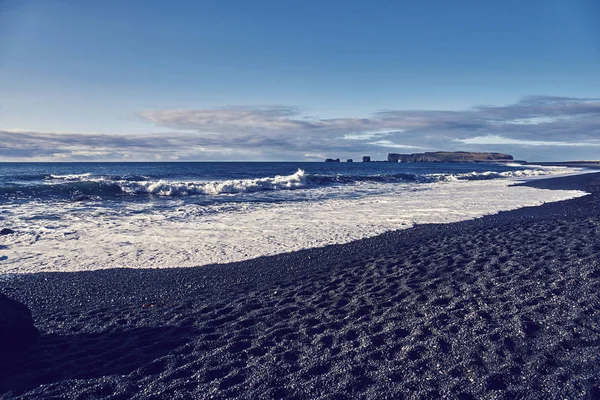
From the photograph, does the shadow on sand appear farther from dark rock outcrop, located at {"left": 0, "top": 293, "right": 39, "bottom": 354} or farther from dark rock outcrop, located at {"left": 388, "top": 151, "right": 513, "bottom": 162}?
dark rock outcrop, located at {"left": 388, "top": 151, "right": 513, "bottom": 162}

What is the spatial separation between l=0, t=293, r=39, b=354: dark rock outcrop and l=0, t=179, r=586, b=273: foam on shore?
10.9 feet

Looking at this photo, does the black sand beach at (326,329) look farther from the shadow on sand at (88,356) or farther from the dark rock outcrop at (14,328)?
the dark rock outcrop at (14,328)

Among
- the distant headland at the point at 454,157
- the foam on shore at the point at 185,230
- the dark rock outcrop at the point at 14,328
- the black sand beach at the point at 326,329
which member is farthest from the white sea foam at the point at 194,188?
the distant headland at the point at 454,157

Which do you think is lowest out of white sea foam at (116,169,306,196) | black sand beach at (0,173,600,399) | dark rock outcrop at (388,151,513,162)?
black sand beach at (0,173,600,399)

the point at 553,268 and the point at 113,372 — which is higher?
the point at 553,268

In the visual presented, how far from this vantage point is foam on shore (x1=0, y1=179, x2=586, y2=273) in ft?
28.5

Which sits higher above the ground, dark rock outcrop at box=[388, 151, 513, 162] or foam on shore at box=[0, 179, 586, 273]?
dark rock outcrop at box=[388, 151, 513, 162]

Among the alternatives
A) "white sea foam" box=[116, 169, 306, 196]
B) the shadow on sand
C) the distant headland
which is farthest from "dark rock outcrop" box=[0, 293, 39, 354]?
the distant headland

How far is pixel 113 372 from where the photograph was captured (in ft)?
13.6

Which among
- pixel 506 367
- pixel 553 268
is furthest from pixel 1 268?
pixel 553 268

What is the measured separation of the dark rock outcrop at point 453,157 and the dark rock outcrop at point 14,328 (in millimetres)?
157149

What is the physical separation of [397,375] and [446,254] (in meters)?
4.92

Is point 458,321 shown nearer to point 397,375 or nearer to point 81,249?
point 397,375

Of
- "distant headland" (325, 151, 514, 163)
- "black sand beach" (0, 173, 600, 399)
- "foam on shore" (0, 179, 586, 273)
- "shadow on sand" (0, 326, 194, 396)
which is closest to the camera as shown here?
"black sand beach" (0, 173, 600, 399)
